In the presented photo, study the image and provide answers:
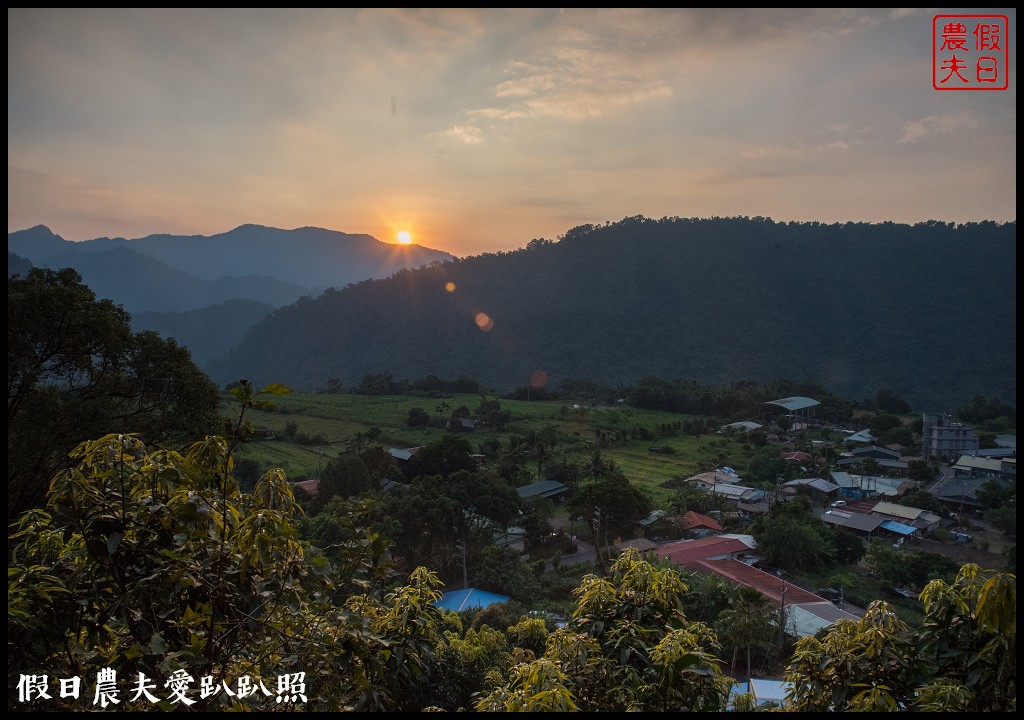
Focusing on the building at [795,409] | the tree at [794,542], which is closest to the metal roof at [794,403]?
the building at [795,409]

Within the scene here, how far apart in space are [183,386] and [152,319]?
9011cm

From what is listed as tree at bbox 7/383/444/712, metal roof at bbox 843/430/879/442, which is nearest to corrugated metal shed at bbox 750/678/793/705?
tree at bbox 7/383/444/712

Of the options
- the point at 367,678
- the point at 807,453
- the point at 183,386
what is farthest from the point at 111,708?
the point at 807,453

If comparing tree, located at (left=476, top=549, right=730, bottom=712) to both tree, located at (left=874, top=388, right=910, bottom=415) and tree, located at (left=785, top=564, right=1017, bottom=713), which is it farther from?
tree, located at (left=874, top=388, right=910, bottom=415)

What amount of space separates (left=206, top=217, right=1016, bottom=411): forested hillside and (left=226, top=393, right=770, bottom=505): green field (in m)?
18.2

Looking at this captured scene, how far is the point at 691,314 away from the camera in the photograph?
63.2 m

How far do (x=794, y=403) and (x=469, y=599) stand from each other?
97.4 ft

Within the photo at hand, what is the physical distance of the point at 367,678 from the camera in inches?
83.7

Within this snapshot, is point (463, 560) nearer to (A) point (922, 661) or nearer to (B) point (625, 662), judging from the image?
(B) point (625, 662)

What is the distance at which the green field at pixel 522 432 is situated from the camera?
25578 mm

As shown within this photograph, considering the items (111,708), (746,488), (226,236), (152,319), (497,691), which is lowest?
(746,488)

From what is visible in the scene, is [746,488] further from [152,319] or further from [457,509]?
[152,319]

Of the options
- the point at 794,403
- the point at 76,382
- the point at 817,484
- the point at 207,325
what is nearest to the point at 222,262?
Result: the point at 207,325

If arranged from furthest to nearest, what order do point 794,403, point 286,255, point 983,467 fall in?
point 286,255, point 794,403, point 983,467
